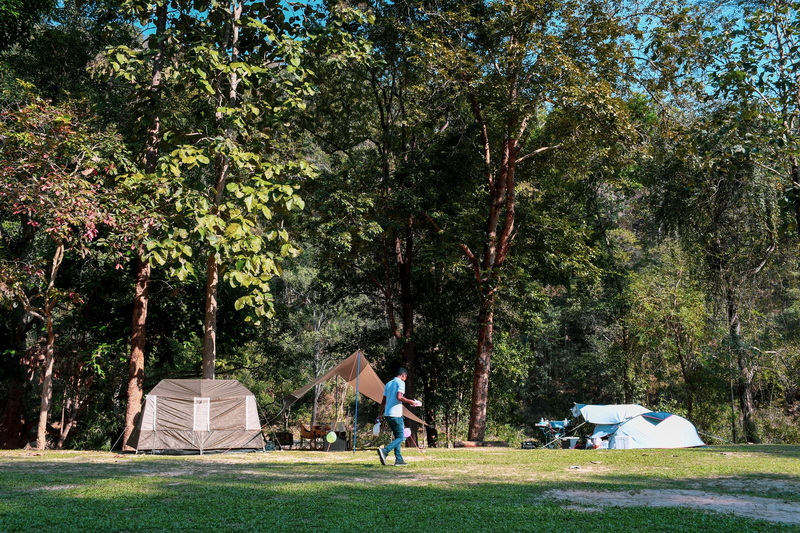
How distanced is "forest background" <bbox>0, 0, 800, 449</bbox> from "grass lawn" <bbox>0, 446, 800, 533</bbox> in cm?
382

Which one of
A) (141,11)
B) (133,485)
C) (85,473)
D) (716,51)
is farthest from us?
(141,11)

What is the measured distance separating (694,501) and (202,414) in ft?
31.8

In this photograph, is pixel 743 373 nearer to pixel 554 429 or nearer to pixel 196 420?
pixel 554 429

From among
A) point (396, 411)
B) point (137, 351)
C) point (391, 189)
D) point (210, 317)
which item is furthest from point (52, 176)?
point (391, 189)

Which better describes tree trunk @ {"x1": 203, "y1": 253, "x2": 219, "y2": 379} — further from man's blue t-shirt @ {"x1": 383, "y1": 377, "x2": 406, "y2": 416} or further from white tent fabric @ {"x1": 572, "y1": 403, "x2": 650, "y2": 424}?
white tent fabric @ {"x1": 572, "y1": 403, "x2": 650, "y2": 424}

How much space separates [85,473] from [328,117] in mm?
13840

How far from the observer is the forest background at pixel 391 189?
11875mm

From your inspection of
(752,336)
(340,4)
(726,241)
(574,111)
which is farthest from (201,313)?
(752,336)

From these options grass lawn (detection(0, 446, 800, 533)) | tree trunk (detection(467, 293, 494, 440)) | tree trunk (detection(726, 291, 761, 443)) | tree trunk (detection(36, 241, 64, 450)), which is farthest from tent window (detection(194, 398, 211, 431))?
tree trunk (detection(726, 291, 761, 443))

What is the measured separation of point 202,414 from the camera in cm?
1295

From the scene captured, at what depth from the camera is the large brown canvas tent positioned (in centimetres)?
1272

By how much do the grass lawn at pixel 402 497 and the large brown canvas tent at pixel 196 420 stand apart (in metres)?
3.23

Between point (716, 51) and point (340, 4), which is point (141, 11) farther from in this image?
point (716, 51)

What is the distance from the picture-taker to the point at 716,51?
36.6ft
